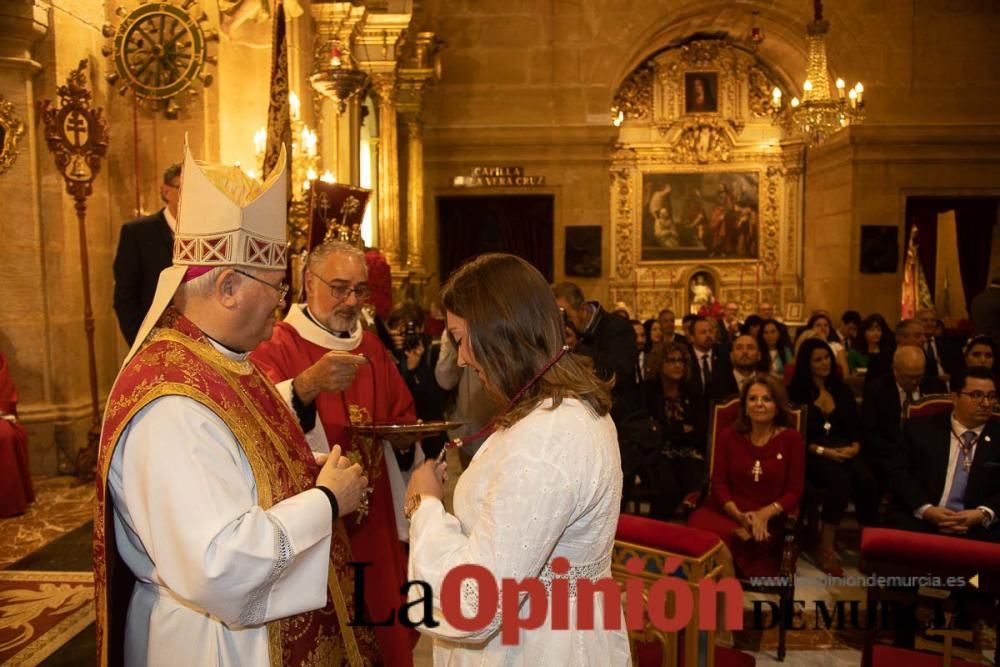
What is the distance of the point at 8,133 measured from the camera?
6191 mm

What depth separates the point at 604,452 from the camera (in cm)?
A: 172

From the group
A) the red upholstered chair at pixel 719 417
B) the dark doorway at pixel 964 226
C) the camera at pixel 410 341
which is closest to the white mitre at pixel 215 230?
the camera at pixel 410 341

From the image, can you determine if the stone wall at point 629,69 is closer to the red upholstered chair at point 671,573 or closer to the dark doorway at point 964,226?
the dark doorway at point 964,226

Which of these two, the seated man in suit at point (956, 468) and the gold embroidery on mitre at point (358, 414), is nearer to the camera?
the gold embroidery on mitre at point (358, 414)

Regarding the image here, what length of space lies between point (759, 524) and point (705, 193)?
1286 cm

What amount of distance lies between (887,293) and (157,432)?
1432cm

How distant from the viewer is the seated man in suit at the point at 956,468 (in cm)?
414

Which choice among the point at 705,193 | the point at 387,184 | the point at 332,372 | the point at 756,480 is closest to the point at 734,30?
the point at 705,193

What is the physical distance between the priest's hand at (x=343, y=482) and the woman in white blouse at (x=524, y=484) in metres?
0.16

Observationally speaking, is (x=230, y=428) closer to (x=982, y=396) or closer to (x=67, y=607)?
(x=67, y=607)

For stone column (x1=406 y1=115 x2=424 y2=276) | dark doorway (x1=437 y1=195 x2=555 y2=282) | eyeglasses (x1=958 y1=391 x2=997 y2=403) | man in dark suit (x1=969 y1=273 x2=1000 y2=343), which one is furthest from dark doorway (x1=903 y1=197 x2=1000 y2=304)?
eyeglasses (x1=958 y1=391 x2=997 y2=403)

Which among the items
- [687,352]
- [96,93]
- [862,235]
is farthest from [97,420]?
[862,235]

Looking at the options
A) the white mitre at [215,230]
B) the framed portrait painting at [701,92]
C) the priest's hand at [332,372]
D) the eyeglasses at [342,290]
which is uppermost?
the framed portrait painting at [701,92]

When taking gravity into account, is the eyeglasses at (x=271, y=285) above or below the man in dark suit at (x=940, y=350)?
above
